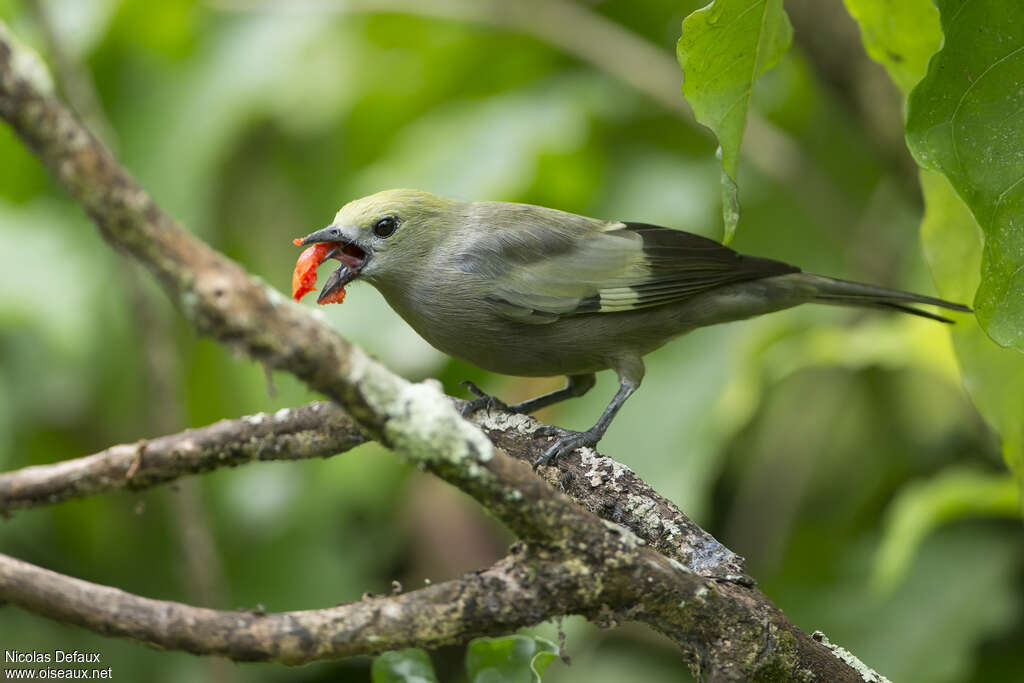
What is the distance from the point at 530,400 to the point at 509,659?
1764mm

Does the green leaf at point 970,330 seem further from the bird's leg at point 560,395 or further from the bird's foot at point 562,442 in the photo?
the bird's leg at point 560,395

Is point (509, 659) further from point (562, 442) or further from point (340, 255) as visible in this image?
point (340, 255)

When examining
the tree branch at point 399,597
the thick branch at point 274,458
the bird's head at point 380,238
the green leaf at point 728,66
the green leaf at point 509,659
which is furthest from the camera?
the bird's head at point 380,238

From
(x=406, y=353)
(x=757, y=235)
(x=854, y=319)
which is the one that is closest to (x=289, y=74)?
(x=406, y=353)

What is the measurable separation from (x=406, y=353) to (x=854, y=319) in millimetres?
2723

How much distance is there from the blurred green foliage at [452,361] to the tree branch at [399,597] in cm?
241

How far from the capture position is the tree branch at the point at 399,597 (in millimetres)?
1326

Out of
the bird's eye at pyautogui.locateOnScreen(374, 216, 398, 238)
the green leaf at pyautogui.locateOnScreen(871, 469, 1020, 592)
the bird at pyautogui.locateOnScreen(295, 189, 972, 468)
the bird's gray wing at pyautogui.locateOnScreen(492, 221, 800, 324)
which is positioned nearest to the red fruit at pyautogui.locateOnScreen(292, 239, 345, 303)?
the bird at pyautogui.locateOnScreen(295, 189, 972, 468)

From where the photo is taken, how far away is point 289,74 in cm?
594

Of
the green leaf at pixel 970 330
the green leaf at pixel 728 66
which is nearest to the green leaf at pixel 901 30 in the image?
the green leaf at pixel 970 330

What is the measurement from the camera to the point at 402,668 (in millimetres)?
1979

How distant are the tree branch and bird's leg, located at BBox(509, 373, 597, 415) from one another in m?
1.38

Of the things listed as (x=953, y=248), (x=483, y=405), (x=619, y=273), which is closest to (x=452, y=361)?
(x=619, y=273)

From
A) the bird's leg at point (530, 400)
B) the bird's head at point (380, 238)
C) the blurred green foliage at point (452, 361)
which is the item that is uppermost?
the blurred green foliage at point (452, 361)
